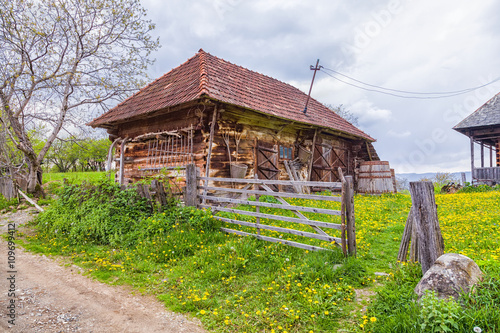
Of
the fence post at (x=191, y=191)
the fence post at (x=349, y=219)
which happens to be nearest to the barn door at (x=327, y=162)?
the fence post at (x=191, y=191)

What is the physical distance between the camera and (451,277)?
9.04ft

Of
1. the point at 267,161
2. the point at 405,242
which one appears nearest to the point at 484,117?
the point at 267,161

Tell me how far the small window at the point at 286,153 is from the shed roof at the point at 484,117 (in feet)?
44.3

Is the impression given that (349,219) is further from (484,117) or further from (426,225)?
(484,117)

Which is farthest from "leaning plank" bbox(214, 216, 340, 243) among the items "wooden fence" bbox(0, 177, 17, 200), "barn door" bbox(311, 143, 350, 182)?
"wooden fence" bbox(0, 177, 17, 200)

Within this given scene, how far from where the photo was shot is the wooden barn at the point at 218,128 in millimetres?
9156

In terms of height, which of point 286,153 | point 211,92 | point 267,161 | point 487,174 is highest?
point 211,92

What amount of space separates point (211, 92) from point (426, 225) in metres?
6.68

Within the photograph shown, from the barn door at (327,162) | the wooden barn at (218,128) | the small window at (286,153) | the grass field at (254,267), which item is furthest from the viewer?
the barn door at (327,162)

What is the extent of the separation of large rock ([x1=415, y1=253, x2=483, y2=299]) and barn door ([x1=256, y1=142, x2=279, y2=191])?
7.63m

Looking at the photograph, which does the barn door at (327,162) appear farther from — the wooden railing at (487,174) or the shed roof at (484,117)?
the shed roof at (484,117)

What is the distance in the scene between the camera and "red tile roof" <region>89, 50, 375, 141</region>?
9227 mm

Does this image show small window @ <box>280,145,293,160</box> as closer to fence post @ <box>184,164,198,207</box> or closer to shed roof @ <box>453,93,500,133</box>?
fence post @ <box>184,164,198,207</box>

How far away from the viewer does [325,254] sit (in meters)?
4.40
